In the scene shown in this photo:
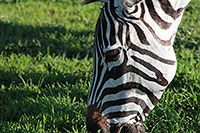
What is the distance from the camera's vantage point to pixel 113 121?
2.26 metres

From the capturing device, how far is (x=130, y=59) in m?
2.09

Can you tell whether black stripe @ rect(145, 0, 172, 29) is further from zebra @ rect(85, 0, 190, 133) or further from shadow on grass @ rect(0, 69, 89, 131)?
shadow on grass @ rect(0, 69, 89, 131)

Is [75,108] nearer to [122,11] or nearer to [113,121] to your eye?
[113,121]

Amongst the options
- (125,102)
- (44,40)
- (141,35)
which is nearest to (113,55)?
(141,35)

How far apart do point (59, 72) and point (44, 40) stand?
1.25 meters

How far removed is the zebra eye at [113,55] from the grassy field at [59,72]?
1033mm

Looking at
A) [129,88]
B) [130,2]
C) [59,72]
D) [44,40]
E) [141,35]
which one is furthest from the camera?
[44,40]

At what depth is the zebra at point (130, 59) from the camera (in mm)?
2055

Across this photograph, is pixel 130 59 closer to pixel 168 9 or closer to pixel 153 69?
pixel 153 69

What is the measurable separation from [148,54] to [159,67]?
5.0 inches

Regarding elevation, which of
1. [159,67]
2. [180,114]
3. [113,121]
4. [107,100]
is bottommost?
[180,114]

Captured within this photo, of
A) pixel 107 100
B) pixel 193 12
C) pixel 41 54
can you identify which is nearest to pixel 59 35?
pixel 41 54

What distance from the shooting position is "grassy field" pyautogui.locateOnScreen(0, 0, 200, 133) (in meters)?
3.10

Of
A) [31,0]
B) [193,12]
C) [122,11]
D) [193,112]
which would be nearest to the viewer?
[122,11]
